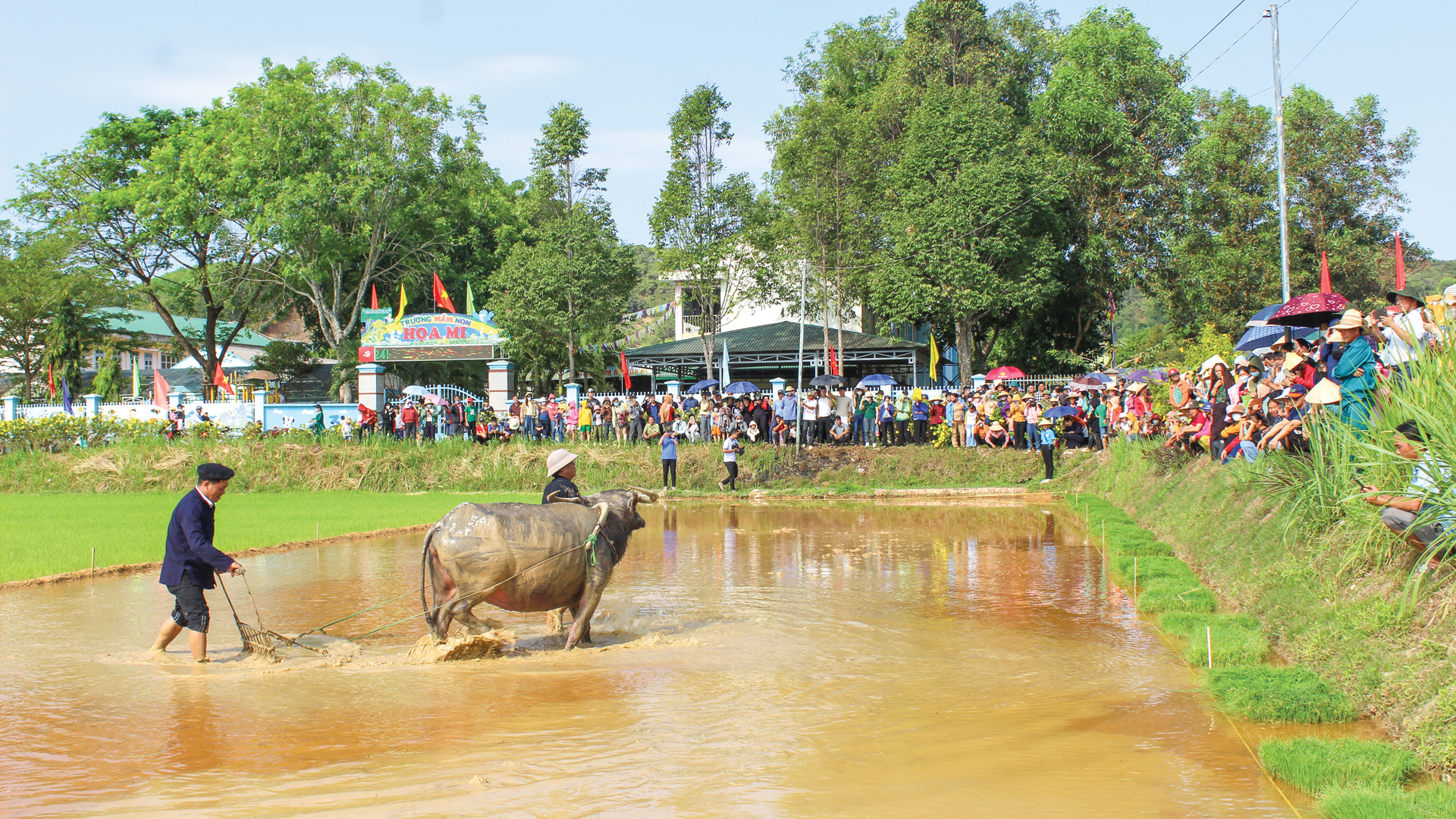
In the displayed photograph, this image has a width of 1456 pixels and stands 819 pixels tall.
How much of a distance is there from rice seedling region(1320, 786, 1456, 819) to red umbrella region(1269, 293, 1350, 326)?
918cm

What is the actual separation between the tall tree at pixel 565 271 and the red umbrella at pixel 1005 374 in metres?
14.4

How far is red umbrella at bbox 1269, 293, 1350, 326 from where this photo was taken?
1245cm

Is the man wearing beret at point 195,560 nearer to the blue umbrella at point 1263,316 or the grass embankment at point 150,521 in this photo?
the grass embankment at point 150,521

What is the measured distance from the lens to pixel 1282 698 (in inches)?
238

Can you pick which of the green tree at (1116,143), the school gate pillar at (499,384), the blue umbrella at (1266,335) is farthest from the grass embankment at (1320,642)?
the green tree at (1116,143)

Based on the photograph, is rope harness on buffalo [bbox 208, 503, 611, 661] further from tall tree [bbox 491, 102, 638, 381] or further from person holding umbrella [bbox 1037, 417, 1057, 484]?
tall tree [bbox 491, 102, 638, 381]

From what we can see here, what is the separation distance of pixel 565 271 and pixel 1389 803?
112 ft

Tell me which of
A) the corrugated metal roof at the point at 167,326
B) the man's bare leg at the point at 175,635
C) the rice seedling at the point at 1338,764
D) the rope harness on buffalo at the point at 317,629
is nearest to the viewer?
the rice seedling at the point at 1338,764

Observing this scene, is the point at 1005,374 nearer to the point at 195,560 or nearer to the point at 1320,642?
the point at 1320,642

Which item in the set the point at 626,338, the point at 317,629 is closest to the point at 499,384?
the point at 317,629

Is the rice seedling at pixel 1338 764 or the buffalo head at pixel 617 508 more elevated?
the buffalo head at pixel 617 508

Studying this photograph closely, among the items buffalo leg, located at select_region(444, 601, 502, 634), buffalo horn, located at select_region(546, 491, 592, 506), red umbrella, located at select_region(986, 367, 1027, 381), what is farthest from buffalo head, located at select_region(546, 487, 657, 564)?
red umbrella, located at select_region(986, 367, 1027, 381)

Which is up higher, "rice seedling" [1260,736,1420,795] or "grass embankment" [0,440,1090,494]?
"grass embankment" [0,440,1090,494]

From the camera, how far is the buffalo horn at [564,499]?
8.63 meters
